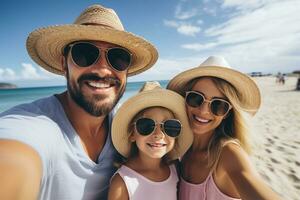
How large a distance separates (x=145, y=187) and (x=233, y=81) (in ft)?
4.64

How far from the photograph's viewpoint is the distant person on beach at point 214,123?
7.59 ft

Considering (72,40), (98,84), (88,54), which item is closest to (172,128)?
(98,84)

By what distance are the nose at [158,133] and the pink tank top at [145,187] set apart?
417 mm

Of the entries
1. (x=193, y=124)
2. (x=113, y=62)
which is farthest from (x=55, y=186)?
(x=193, y=124)

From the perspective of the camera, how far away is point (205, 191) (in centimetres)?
237

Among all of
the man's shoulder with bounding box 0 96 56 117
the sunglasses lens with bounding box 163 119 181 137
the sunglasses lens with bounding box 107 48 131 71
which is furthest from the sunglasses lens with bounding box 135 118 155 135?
the man's shoulder with bounding box 0 96 56 117

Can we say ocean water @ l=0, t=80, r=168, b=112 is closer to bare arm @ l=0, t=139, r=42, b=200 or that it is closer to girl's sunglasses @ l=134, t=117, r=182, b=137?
girl's sunglasses @ l=134, t=117, r=182, b=137

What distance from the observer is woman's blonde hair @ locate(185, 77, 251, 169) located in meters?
2.61

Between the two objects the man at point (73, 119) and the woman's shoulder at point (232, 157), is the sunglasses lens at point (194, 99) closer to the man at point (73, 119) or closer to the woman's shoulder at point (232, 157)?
the woman's shoulder at point (232, 157)

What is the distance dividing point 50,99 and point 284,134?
8222mm

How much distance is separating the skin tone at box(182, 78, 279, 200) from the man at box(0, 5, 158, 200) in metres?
0.82

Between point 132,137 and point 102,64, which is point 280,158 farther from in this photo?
point 102,64

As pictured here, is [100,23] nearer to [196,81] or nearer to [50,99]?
[50,99]

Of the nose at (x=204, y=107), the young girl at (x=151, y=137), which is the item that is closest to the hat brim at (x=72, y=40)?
the young girl at (x=151, y=137)
